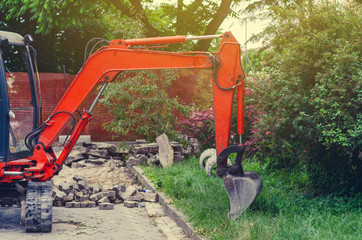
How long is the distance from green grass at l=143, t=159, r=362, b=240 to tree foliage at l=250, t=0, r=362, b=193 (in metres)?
0.58

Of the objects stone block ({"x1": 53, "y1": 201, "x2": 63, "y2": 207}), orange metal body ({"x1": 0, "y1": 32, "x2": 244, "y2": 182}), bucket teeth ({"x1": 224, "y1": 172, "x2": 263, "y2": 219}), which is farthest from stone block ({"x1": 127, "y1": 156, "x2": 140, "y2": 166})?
bucket teeth ({"x1": 224, "y1": 172, "x2": 263, "y2": 219})

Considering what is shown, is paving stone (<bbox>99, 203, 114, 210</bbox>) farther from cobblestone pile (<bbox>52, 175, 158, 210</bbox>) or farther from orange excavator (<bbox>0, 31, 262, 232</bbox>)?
orange excavator (<bbox>0, 31, 262, 232</bbox>)

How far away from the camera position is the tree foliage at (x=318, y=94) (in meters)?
6.68

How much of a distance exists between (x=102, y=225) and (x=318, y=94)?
3696 mm

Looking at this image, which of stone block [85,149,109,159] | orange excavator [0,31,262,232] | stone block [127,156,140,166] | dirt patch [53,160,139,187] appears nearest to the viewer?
orange excavator [0,31,262,232]

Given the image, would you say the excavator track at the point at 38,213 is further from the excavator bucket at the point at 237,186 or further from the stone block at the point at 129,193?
the stone block at the point at 129,193

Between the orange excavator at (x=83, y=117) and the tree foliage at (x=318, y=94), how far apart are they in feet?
2.76

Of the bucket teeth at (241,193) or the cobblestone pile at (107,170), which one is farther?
the cobblestone pile at (107,170)

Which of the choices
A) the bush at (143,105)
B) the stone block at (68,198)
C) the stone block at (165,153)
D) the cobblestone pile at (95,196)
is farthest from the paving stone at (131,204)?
the bush at (143,105)

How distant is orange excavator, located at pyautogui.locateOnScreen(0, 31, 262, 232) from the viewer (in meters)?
6.89

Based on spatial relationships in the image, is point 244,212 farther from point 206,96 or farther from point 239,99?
point 206,96

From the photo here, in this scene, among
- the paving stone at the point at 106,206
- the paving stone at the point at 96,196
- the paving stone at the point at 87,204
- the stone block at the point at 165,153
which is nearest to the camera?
the paving stone at the point at 106,206

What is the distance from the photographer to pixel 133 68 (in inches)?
288

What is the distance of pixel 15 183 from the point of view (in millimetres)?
7531
